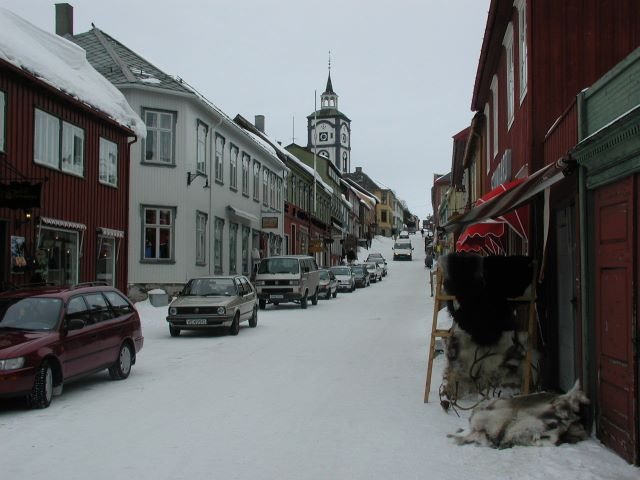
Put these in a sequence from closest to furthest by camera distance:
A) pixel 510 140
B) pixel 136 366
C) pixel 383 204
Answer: pixel 136 366
pixel 510 140
pixel 383 204

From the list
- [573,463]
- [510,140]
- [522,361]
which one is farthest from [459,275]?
[510,140]

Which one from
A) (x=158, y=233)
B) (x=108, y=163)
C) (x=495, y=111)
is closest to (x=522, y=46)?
(x=495, y=111)

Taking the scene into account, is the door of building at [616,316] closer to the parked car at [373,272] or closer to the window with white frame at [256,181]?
the window with white frame at [256,181]

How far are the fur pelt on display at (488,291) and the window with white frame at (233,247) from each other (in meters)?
27.0

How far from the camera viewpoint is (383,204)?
13625 cm

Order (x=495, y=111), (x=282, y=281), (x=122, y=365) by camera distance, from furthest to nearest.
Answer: (x=282, y=281), (x=495, y=111), (x=122, y=365)

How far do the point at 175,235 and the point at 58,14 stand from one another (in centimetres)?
1100

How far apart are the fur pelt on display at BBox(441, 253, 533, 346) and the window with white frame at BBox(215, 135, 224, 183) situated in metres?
24.8

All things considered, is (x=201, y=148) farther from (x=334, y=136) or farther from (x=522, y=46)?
(x=334, y=136)

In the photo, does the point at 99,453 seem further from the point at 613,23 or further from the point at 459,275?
the point at 613,23

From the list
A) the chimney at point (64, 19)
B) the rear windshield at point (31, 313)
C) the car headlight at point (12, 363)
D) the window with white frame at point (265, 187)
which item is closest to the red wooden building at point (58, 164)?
the rear windshield at point (31, 313)

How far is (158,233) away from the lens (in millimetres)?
28422

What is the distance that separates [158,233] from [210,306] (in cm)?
1156

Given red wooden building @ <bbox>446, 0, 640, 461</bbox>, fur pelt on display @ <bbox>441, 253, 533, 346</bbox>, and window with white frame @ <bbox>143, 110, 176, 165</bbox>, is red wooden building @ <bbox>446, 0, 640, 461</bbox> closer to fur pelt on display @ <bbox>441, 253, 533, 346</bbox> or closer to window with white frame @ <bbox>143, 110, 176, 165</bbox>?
fur pelt on display @ <bbox>441, 253, 533, 346</bbox>
